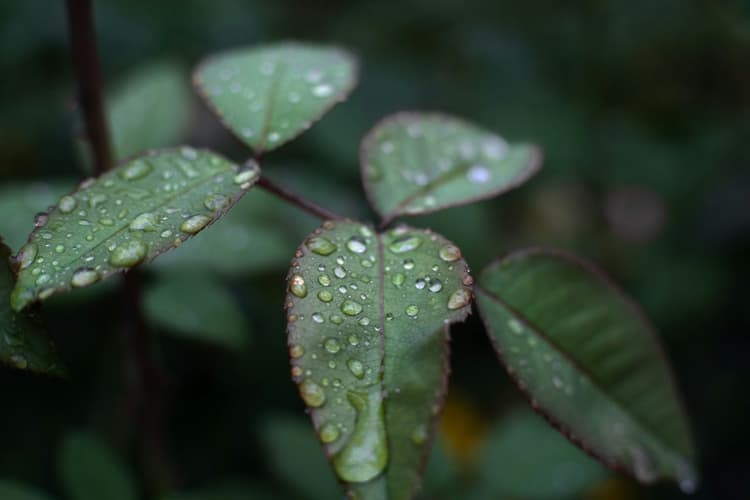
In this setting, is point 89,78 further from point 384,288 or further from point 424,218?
point 424,218

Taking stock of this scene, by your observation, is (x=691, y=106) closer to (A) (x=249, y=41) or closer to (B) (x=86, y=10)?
(A) (x=249, y=41)

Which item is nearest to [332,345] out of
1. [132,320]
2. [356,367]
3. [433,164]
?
[356,367]

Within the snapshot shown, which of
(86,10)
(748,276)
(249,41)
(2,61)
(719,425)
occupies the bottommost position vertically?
(719,425)

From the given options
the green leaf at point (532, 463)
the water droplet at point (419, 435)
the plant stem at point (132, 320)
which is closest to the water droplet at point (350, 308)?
the water droplet at point (419, 435)

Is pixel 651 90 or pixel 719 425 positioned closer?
pixel 719 425

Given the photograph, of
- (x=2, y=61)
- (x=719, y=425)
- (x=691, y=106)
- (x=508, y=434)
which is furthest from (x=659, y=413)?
(x=2, y=61)

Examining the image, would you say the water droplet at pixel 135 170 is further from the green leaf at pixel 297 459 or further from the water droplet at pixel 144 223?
the green leaf at pixel 297 459

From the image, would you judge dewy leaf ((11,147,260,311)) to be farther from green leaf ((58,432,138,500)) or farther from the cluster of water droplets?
green leaf ((58,432,138,500))
